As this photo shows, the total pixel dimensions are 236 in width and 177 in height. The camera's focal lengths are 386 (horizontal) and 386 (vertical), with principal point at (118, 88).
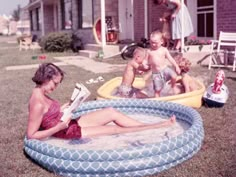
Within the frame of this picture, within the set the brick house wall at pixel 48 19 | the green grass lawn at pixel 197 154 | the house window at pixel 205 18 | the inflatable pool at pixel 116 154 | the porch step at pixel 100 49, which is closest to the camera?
the inflatable pool at pixel 116 154

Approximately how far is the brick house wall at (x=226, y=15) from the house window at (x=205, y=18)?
48cm

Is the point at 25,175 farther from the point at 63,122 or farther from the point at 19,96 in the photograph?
the point at 19,96

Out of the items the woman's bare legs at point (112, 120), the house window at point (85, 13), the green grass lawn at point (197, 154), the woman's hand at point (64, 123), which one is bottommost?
the green grass lawn at point (197, 154)

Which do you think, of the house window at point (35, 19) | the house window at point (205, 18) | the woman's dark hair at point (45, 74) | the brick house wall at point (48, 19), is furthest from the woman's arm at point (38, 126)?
the house window at point (35, 19)

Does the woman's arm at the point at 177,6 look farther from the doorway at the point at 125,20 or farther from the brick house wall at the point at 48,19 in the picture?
the brick house wall at the point at 48,19

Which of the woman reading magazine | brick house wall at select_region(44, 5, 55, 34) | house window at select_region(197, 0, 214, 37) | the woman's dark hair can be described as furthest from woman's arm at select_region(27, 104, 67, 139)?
brick house wall at select_region(44, 5, 55, 34)

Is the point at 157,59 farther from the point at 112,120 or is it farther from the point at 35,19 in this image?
the point at 35,19

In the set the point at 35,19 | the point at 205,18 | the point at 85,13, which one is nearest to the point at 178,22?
the point at 205,18

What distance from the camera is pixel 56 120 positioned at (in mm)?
4258

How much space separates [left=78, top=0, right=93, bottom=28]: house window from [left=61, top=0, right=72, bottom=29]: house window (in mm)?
2056

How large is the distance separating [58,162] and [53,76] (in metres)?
0.89

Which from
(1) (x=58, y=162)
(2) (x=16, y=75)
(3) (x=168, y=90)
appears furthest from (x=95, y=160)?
(2) (x=16, y=75)

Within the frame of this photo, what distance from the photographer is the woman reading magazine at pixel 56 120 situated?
402 cm

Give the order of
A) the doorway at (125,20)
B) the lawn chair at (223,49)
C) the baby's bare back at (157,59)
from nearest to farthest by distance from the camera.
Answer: the baby's bare back at (157,59) < the lawn chair at (223,49) < the doorway at (125,20)
